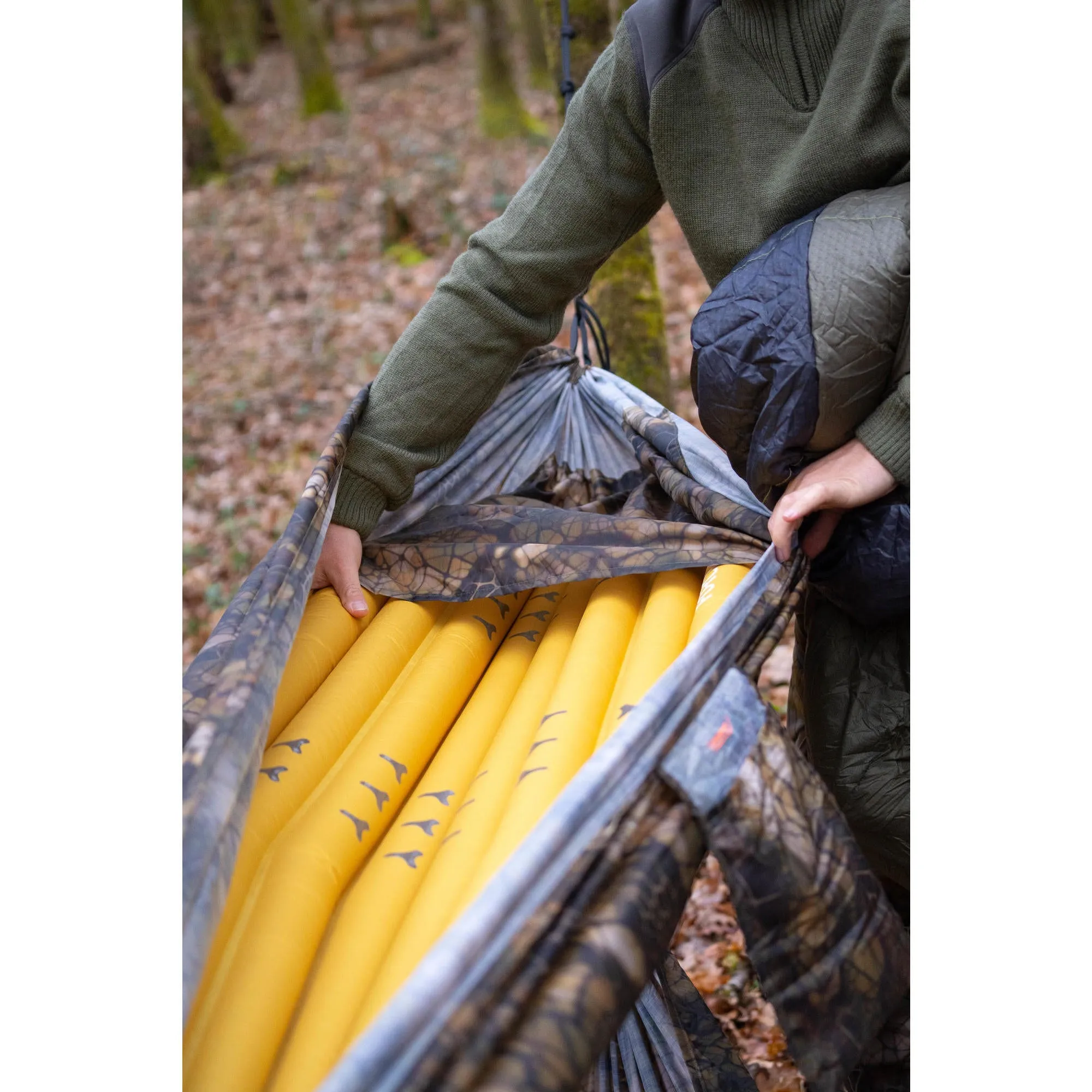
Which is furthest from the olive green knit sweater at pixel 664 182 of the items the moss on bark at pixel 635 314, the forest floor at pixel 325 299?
the forest floor at pixel 325 299

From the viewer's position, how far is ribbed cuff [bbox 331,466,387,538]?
1572 millimetres

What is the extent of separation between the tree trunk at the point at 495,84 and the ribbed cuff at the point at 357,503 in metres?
7.08

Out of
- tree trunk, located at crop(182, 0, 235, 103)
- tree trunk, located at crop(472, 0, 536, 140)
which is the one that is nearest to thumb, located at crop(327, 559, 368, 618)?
tree trunk, located at crop(472, 0, 536, 140)

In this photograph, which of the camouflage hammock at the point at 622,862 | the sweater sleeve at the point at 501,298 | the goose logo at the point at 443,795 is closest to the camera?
the camouflage hammock at the point at 622,862

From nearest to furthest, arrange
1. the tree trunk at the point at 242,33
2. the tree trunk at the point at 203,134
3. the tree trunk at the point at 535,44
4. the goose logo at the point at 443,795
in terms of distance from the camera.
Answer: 1. the goose logo at the point at 443,795
2. the tree trunk at the point at 203,134
3. the tree trunk at the point at 535,44
4. the tree trunk at the point at 242,33

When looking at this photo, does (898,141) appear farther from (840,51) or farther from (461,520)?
(461,520)

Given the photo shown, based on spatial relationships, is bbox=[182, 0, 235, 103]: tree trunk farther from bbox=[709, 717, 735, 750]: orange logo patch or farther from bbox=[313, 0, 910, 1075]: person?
bbox=[709, 717, 735, 750]: orange logo patch

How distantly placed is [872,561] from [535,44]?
954cm

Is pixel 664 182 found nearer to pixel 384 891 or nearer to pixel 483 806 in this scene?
pixel 483 806

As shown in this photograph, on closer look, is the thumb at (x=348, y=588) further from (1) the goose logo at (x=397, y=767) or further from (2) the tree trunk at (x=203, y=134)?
(2) the tree trunk at (x=203, y=134)

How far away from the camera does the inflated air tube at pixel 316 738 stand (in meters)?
1.03

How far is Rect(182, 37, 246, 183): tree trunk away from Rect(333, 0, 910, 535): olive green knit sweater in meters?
8.41
